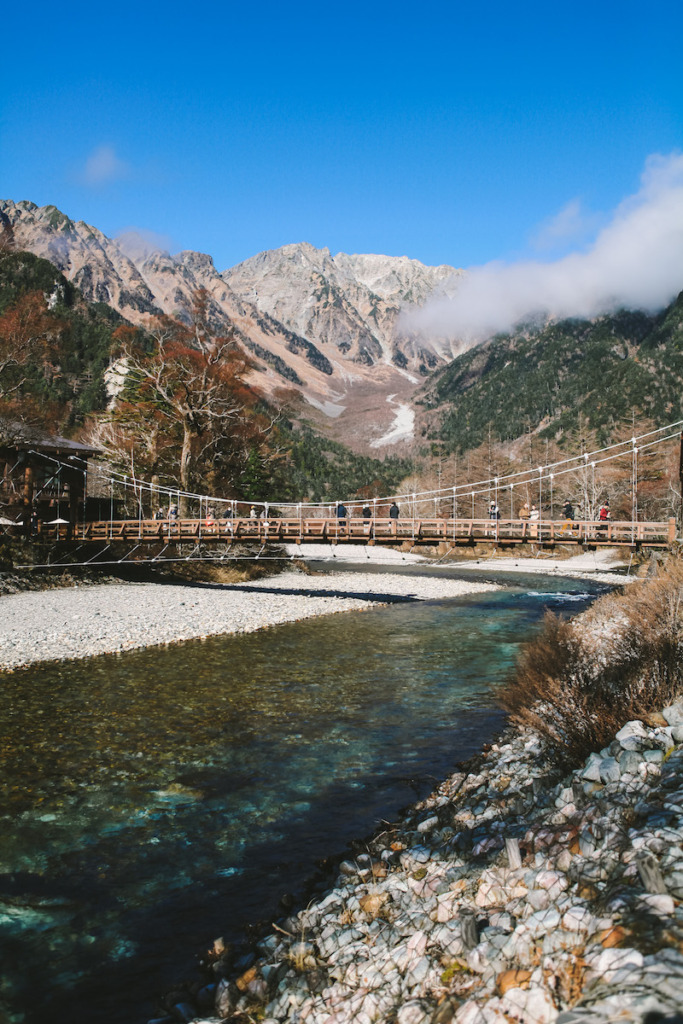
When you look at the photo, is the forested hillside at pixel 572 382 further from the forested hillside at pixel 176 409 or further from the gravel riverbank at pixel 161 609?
the gravel riverbank at pixel 161 609

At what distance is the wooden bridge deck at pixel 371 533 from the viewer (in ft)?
71.0

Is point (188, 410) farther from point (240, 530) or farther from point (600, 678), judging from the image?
point (600, 678)

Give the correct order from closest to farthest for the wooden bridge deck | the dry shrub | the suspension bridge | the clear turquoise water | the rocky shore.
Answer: the rocky shore, the clear turquoise water, the dry shrub, the wooden bridge deck, the suspension bridge

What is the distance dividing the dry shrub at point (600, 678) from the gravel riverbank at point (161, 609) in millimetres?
9855

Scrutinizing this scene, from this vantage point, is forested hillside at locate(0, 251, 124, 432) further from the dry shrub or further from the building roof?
the dry shrub

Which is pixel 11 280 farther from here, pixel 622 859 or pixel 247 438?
pixel 622 859

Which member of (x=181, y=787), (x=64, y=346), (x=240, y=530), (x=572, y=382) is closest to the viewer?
(x=181, y=787)

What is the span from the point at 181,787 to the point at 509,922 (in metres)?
4.60

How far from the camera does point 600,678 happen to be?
7582 millimetres

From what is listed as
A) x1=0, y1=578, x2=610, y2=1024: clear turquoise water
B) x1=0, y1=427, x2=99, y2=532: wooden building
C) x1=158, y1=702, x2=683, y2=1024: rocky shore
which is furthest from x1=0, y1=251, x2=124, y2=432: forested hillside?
x1=158, y1=702, x2=683, y2=1024: rocky shore

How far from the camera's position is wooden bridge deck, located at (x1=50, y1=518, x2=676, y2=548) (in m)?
21.6

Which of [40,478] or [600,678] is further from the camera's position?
[40,478]

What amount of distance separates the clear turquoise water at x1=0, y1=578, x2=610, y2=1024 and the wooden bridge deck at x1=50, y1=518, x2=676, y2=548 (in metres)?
7.86

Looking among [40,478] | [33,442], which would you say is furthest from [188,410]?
[40,478]
